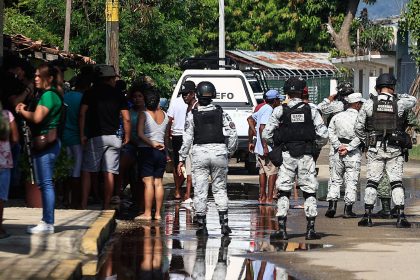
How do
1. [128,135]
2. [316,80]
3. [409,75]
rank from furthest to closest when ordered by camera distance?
1. [316,80]
2. [409,75]
3. [128,135]

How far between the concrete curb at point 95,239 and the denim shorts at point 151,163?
1486 millimetres

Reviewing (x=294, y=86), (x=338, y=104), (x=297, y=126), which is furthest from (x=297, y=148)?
(x=338, y=104)

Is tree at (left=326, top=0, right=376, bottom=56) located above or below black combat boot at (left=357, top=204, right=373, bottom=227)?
above

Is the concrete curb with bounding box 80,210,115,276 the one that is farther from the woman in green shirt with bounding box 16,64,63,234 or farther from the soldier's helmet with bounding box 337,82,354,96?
the soldier's helmet with bounding box 337,82,354,96

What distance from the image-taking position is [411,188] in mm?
22250

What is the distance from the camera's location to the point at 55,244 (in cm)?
1160

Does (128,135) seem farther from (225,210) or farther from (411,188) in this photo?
(411,188)

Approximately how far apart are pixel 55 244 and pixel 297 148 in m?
3.38

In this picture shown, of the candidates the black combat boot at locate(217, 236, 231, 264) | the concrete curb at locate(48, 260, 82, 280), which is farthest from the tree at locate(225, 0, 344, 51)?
the concrete curb at locate(48, 260, 82, 280)

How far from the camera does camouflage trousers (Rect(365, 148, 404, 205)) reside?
14.9 metres

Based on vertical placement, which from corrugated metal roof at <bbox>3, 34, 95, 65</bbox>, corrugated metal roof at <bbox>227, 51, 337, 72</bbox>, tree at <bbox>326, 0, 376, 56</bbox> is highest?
tree at <bbox>326, 0, 376, 56</bbox>

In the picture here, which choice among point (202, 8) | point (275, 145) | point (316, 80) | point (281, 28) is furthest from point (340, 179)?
point (281, 28)

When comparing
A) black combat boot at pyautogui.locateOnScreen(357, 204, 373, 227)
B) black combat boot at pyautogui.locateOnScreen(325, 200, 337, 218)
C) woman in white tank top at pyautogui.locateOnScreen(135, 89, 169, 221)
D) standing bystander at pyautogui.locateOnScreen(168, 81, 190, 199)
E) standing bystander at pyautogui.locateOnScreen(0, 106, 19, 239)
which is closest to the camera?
standing bystander at pyautogui.locateOnScreen(0, 106, 19, 239)

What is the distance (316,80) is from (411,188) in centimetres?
3131
